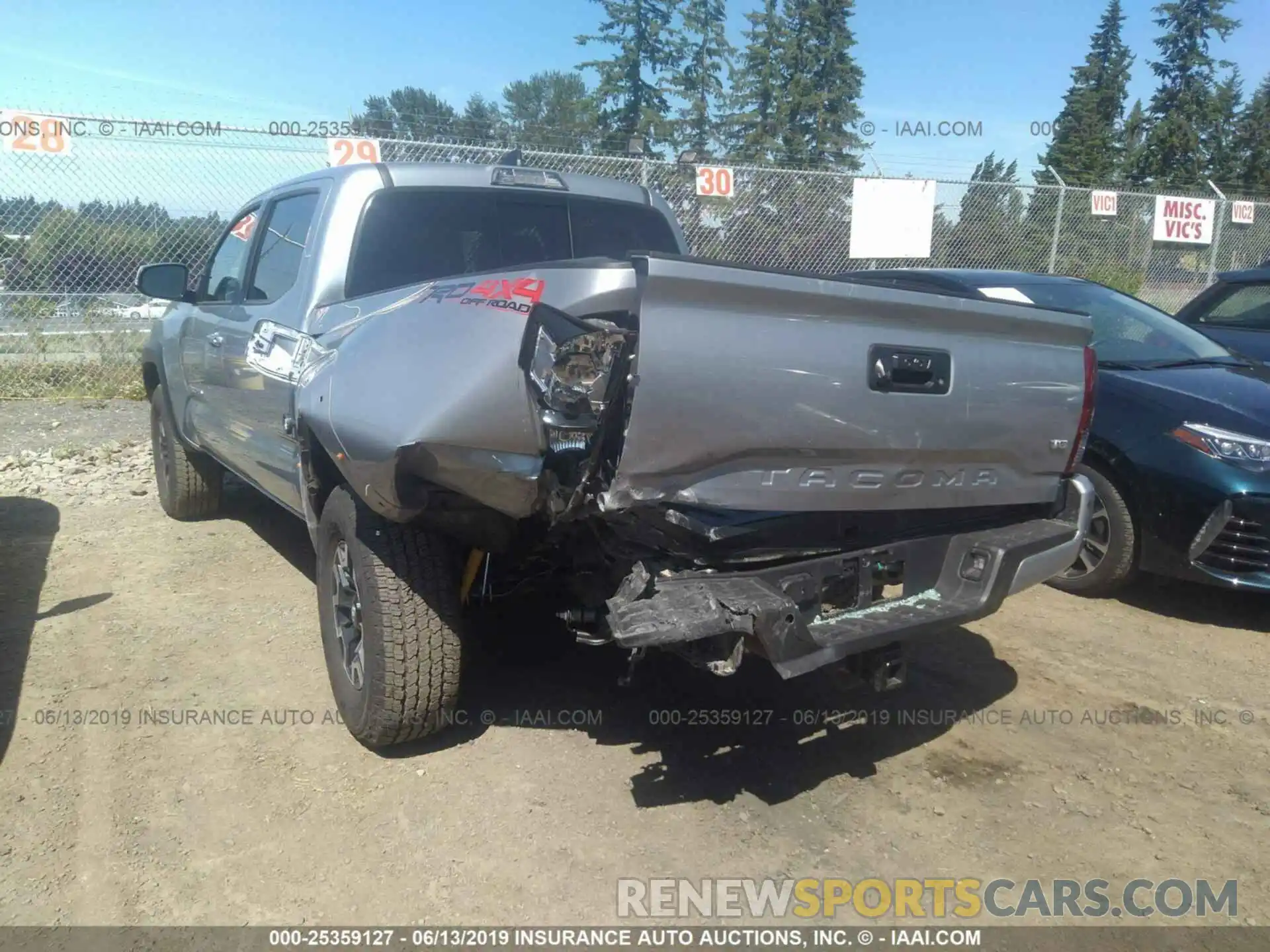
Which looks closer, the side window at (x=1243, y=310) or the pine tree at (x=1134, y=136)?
the side window at (x=1243, y=310)

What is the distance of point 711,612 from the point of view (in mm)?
2371

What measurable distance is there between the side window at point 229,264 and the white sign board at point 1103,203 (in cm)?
1152

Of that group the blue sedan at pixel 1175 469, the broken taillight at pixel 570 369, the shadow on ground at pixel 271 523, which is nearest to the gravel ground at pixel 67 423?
the shadow on ground at pixel 271 523

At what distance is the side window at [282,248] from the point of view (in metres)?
3.98

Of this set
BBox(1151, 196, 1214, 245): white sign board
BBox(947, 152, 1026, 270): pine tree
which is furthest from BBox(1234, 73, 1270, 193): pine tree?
BBox(947, 152, 1026, 270): pine tree

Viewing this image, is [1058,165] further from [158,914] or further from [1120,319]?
[158,914]

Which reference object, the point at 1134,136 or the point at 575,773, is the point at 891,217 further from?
the point at 1134,136

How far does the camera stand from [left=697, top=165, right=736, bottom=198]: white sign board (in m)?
10.1

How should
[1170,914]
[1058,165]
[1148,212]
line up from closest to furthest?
[1170,914] < [1148,212] < [1058,165]

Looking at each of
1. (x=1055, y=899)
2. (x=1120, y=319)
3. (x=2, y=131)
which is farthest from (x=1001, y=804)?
(x=2, y=131)

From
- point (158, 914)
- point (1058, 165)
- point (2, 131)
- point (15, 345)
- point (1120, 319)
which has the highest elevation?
point (1058, 165)

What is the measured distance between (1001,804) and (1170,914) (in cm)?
57

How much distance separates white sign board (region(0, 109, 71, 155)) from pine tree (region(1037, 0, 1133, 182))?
33.5 metres

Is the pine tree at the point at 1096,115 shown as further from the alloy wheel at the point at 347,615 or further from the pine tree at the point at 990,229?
the alloy wheel at the point at 347,615
